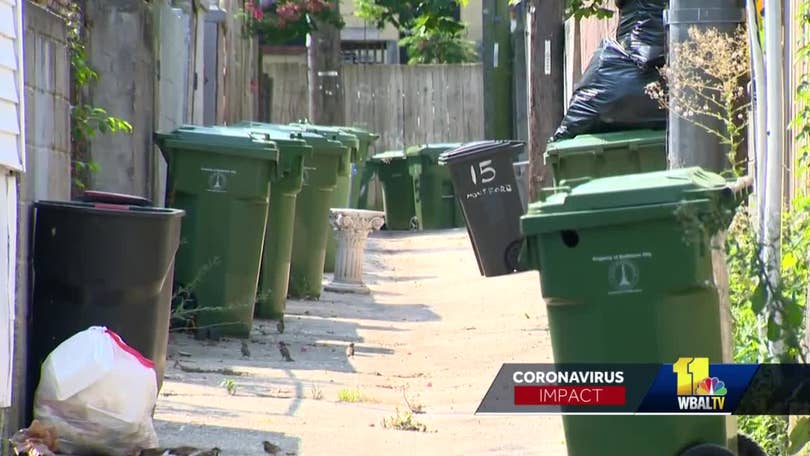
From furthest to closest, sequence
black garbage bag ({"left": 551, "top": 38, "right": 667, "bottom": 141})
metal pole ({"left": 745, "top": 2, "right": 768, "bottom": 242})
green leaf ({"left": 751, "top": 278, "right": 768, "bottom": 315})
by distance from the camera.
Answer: black garbage bag ({"left": 551, "top": 38, "right": 667, "bottom": 141}) < metal pole ({"left": 745, "top": 2, "right": 768, "bottom": 242}) < green leaf ({"left": 751, "top": 278, "right": 768, "bottom": 315})

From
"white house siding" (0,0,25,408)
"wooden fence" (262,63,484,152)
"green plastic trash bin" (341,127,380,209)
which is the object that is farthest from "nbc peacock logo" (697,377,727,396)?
"wooden fence" (262,63,484,152)

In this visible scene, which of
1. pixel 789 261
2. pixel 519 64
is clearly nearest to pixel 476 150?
pixel 789 261

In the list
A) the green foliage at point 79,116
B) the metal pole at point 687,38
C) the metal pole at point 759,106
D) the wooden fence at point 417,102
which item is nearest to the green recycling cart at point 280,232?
the green foliage at point 79,116

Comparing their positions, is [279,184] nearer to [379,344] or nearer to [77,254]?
[379,344]

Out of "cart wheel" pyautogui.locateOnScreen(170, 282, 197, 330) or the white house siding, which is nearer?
the white house siding

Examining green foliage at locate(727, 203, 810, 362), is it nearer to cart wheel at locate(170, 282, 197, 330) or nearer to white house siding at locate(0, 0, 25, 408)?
white house siding at locate(0, 0, 25, 408)

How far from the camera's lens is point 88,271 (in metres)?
6.62

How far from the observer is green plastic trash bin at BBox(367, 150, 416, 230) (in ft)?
69.2

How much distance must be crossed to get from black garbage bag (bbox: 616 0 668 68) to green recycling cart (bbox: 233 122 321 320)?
2360 millimetres

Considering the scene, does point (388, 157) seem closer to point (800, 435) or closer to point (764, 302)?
point (800, 435)

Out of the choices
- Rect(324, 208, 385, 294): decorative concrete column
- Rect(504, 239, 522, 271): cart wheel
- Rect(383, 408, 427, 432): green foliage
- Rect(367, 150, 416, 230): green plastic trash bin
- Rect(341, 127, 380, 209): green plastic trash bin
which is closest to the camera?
Rect(383, 408, 427, 432): green foliage

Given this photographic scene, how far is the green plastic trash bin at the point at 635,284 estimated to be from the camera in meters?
5.23

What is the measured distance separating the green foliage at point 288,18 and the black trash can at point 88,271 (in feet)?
53.6

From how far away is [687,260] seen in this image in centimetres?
522
